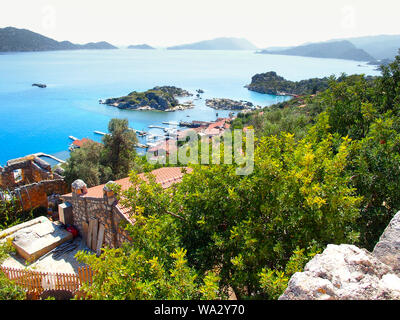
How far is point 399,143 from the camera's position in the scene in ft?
20.8

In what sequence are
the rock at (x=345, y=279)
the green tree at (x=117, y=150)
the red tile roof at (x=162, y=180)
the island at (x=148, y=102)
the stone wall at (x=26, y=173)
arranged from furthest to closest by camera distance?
the island at (x=148, y=102)
the green tree at (x=117, y=150)
the stone wall at (x=26, y=173)
the red tile roof at (x=162, y=180)
the rock at (x=345, y=279)

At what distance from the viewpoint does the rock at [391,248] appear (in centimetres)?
396

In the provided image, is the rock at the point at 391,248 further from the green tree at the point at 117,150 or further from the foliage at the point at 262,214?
the green tree at the point at 117,150

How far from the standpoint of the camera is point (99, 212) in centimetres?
1139

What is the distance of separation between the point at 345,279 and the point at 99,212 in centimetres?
994

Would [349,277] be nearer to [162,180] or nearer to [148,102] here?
[162,180]

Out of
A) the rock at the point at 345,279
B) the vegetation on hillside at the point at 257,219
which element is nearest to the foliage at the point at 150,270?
the vegetation on hillside at the point at 257,219

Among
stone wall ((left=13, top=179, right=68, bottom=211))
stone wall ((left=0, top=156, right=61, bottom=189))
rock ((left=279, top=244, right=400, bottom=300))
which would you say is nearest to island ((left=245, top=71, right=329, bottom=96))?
stone wall ((left=0, top=156, right=61, bottom=189))

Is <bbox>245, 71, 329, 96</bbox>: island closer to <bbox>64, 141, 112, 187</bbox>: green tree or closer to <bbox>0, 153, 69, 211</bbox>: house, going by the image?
<bbox>64, 141, 112, 187</bbox>: green tree

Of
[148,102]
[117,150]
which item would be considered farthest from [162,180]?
[148,102]

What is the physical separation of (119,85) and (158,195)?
164132mm

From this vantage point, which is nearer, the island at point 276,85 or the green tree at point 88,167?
the green tree at point 88,167

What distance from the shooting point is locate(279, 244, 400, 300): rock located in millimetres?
3289
